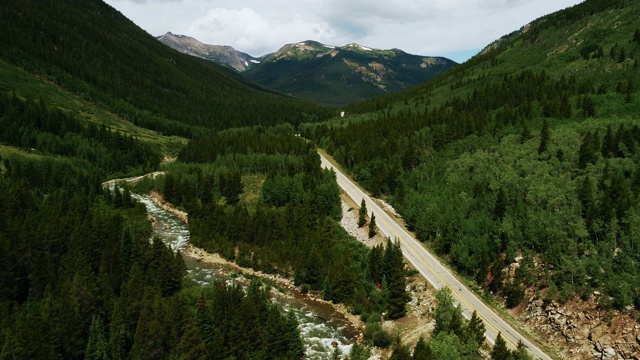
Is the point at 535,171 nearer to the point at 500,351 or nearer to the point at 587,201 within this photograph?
the point at 587,201

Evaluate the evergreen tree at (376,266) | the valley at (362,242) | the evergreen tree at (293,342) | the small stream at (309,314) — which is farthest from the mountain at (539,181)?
Answer: the evergreen tree at (293,342)

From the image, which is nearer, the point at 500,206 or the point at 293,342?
the point at 293,342

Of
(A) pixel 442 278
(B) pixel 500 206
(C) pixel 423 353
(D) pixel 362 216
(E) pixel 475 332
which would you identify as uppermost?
(B) pixel 500 206

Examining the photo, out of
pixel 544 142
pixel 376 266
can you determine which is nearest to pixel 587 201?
pixel 544 142

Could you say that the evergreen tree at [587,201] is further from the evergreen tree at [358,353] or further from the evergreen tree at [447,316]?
the evergreen tree at [358,353]

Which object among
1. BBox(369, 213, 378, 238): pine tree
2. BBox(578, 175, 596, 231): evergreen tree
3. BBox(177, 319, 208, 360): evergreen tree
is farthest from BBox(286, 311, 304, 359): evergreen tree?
BBox(578, 175, 596, 231): evergreen tree

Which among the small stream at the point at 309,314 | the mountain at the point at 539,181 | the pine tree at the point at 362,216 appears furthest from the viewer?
the pine tree at the point at 362,216
